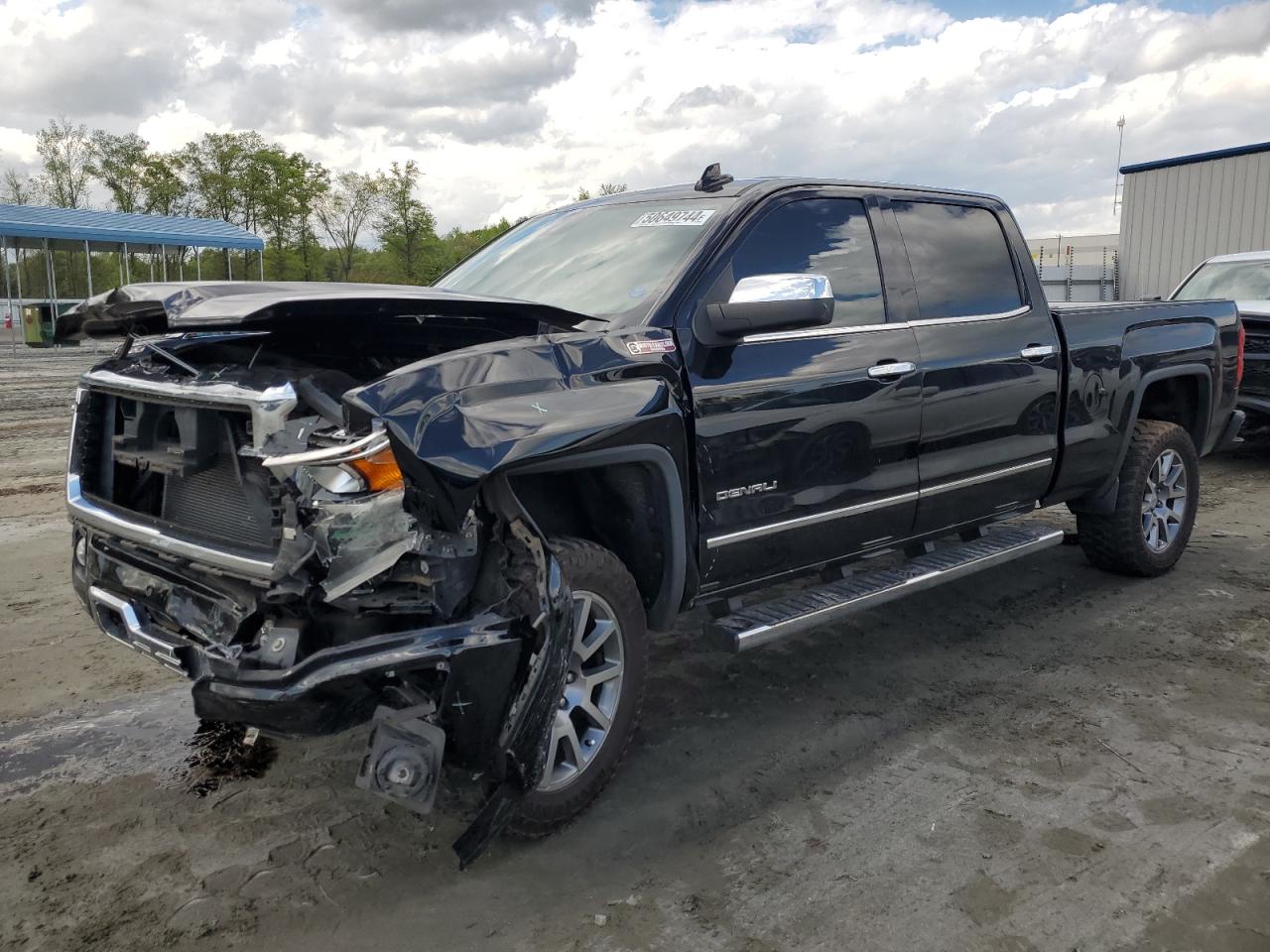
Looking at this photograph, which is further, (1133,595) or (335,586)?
(1133,595)

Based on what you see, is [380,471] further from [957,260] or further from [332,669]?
[957,260]

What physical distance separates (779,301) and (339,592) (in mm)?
1707

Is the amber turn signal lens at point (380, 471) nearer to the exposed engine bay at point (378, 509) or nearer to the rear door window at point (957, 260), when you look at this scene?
the exposed engine bay at point (378, 509)

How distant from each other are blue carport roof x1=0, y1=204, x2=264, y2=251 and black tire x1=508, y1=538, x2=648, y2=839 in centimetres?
2948

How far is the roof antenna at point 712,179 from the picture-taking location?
4.15 m

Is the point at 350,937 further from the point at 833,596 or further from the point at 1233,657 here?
the point at 1233,657

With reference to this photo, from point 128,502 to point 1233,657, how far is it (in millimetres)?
4692

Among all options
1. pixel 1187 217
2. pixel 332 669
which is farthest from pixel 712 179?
pixel 1187 217

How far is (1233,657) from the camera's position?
465 cm

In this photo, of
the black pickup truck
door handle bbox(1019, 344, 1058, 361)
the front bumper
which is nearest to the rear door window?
the black pickup truck

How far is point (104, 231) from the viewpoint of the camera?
2862 cm

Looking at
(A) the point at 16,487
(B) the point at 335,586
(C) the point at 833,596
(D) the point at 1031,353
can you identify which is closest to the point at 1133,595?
(D) the point at 1031,353

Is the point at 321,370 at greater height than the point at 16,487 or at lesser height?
greater

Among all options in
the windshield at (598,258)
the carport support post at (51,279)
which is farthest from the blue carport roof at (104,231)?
the windshield at (598,258)
